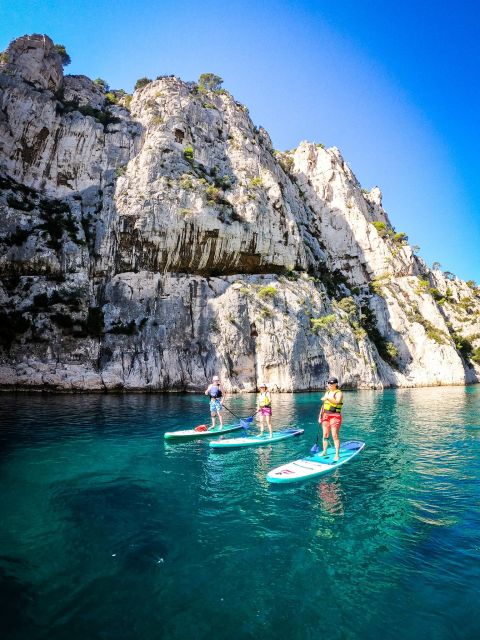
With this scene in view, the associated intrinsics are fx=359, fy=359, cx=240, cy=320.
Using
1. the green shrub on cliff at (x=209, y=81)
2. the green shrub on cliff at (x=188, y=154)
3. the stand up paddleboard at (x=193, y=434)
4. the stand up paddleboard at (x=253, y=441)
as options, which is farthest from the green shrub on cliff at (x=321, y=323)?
the green shrub on cliff at (x=209, y=81)

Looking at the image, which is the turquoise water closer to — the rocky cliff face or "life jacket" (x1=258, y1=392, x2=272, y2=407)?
"life jacket" (x1=258, y1=392, x2=272, y2=407)

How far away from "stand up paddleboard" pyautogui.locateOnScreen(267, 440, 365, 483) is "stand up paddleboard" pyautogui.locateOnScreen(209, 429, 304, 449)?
299cm

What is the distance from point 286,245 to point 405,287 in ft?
93.0

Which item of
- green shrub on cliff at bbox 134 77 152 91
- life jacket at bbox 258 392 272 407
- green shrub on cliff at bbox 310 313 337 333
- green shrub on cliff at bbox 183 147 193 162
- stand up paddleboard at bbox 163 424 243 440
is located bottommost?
stand up paddleboard at bbox 163 424 243 440

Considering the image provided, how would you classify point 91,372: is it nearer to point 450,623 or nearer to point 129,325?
point 129,325

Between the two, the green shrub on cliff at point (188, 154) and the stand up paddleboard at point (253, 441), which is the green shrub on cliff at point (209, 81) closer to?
the green shrub on cliff at point (188, 154)

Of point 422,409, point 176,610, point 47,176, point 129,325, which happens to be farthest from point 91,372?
point 176,610

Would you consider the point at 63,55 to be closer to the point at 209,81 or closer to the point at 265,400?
the point at 209,81

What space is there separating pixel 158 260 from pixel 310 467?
3515cm

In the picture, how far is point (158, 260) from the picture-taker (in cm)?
4194

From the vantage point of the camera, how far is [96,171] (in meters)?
45.8

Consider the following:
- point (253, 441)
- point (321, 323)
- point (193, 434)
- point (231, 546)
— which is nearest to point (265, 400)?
point (253, 441)

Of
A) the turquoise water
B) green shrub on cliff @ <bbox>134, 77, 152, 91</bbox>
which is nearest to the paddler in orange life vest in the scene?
the turquoise water

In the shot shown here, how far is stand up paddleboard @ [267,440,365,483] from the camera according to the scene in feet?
32.4
